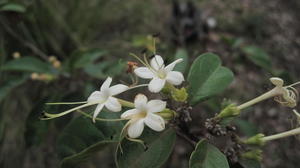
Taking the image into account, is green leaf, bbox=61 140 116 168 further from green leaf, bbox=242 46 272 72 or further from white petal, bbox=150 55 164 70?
green leaf, bbox=242 46 272 72

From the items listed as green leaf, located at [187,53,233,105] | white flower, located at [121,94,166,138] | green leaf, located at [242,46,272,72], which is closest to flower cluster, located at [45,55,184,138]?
white flower, located at [121,94,166,138]

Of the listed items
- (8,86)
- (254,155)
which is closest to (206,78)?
(254,155)

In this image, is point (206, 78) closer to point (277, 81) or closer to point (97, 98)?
point (277, 81)

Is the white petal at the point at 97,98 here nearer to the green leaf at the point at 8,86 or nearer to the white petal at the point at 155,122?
the white petal at the point at 155,122

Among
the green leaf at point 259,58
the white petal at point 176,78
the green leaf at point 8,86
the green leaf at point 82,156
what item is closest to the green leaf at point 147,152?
the green leaf at point 82,156

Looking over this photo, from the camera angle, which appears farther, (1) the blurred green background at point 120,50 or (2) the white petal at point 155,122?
(1) the blurred green background at point 120,50

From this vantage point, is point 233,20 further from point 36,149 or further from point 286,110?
point 36,149
